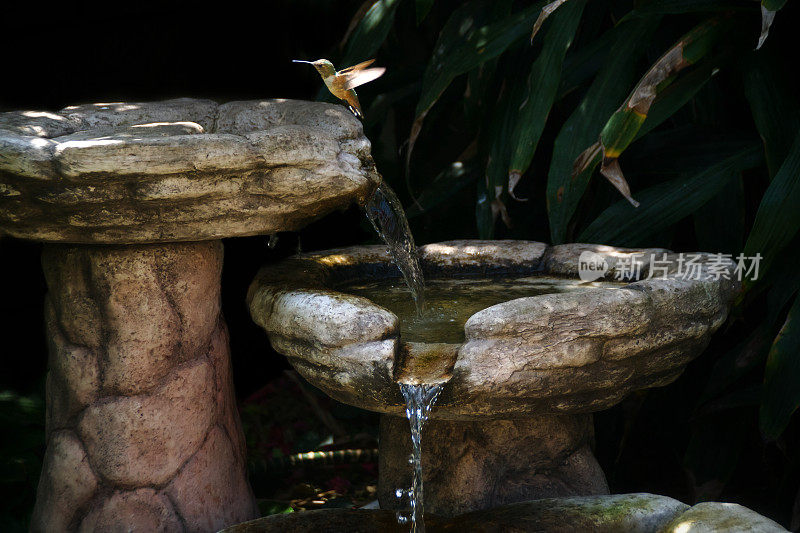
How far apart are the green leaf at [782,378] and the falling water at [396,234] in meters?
1.00

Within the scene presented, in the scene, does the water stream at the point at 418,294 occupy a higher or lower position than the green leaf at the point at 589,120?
lower

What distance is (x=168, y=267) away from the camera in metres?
2.30

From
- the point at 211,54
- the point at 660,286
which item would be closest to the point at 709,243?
the point at 660,286

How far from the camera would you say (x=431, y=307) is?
255 centimetres

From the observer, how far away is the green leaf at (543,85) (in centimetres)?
279

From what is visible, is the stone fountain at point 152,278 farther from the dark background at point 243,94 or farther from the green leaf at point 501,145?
the green leaf at point 501,145

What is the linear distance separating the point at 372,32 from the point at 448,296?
1167mm

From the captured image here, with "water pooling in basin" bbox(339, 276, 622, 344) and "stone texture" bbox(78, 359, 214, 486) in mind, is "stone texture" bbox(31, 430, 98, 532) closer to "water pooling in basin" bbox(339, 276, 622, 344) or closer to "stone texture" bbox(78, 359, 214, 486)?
"stone texture" bbox(78, 359, 214, 486)

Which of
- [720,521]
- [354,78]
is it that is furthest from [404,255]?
[720,521]

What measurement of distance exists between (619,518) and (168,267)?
1.33 m

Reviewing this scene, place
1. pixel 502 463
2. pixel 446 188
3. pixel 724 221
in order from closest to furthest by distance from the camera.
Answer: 1. pixel 502 463
2. pixel 724 221
3. pixel 446 188

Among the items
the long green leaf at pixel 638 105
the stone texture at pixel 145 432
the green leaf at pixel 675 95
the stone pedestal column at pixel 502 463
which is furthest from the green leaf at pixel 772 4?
the stone texture at pixel 145 432

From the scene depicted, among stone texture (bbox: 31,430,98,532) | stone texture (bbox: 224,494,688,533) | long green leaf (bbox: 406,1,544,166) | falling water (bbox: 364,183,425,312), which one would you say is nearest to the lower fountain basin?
stone texture (bbox: 224,494,688,533)

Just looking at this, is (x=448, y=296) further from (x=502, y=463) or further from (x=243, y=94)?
(x=243, y=94)
